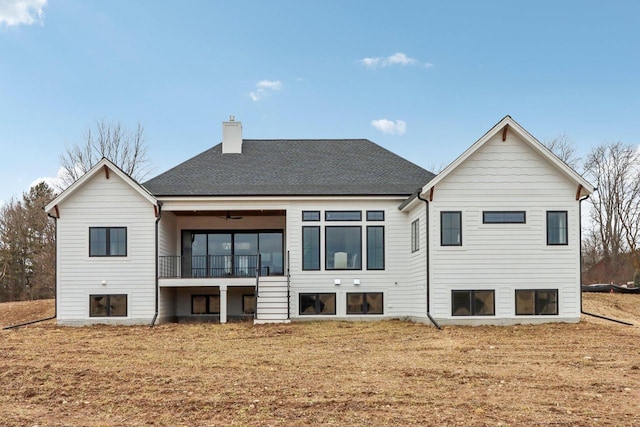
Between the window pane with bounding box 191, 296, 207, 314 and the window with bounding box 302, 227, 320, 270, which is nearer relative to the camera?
the window with bounding box 302, 227, 320, 270

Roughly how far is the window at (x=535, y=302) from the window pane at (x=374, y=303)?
453cm

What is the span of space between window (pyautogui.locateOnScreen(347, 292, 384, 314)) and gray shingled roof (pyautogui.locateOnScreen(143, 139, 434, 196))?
131 inches

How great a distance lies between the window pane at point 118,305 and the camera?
20.7 m

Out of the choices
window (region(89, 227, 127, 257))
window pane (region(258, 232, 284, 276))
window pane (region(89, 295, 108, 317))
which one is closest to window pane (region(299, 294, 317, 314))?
window pane (region(258, 232, 284, 276))

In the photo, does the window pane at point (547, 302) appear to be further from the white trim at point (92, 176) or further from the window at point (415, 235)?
the white trim at point (92, 176)

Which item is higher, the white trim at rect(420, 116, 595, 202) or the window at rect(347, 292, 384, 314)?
the white trim at rect(420, 116, 595, 202)

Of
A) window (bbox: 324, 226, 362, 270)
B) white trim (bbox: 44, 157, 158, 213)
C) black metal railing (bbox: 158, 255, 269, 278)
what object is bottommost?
black metal railing (bbox: 158, 255, 269, 278)

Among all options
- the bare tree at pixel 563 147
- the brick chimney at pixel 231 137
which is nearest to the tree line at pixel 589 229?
the bare tree at pixel 563 147

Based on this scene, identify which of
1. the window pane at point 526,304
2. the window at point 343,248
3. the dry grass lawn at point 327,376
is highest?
the window at point 343,248

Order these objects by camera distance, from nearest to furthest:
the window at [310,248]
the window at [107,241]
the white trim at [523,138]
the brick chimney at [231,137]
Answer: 1. the white trim at [523,138]
2. the window at [107,241]
3. the window at [310,248]
4. the brick chimney at [231,137]

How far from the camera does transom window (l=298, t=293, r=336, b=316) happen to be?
21141mm

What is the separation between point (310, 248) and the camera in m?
21.3

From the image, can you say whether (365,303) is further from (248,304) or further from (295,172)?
(295,172)

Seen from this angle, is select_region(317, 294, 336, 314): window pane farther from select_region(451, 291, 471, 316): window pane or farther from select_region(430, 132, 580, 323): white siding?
select_region(451, 291, 471, 316): window pane
